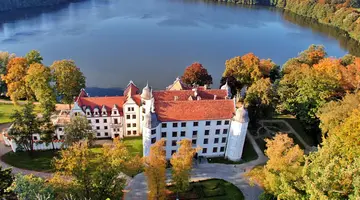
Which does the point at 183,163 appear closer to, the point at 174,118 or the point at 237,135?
the point at 174,118

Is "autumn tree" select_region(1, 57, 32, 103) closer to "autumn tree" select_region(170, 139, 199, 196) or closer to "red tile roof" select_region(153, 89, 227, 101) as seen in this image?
"red tile roof" select_region(153, 89, 227, 101)

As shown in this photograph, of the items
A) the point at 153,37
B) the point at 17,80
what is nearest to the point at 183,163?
the point at 17,80

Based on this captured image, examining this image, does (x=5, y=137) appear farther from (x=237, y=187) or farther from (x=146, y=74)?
(x=146, y=74)

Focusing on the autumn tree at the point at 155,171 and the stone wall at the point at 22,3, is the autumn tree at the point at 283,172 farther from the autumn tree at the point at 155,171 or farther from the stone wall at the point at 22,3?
the stone wall at the point at 22,3

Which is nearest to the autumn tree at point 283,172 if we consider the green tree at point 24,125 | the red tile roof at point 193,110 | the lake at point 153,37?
the red tile roof at point 193,110

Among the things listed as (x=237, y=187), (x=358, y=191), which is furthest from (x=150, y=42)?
(x=358, y=191)
